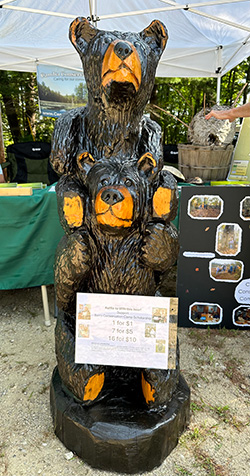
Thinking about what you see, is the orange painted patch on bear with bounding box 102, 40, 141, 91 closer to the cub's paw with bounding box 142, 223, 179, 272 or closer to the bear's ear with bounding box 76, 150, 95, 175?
the bear's ear with bounding box 76, 150, 95, 175

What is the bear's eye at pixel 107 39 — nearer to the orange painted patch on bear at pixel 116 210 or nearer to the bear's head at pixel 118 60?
the bear's head at pixel 118 60

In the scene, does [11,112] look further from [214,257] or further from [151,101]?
[214,257]

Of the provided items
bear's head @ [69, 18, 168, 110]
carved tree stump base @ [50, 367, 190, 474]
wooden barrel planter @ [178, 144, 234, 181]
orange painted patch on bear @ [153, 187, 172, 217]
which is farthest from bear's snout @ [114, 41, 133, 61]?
wooden barrel planter @ [178, 144, 234, 181]

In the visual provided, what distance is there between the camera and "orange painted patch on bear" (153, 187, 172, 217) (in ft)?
3.83

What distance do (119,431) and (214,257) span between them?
1.31 metres

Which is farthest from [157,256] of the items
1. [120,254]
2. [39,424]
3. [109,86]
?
[39,424]

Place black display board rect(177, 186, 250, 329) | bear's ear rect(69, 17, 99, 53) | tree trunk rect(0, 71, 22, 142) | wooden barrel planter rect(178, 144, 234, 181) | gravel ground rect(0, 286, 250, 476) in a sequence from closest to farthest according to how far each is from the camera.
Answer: bear's ear rect(69, 17, 99, 53) < gravel ground rect(0, 286, 250, 476) < black display board rect(177, 186, 250, 329) < wooden barrel planter rect(178, 144, 234, 181) < tree trunk rect(0, 71, 22, 142)

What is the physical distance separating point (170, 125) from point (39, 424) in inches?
336

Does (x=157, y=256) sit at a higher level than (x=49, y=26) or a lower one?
lower

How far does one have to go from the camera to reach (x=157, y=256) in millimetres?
1193

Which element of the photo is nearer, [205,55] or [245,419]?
[245,419]

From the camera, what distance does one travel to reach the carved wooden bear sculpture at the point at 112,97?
39.6 inches

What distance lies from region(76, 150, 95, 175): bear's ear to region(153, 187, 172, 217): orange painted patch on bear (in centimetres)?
24

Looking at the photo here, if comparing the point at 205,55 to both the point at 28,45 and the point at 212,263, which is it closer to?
the point at 28,45
